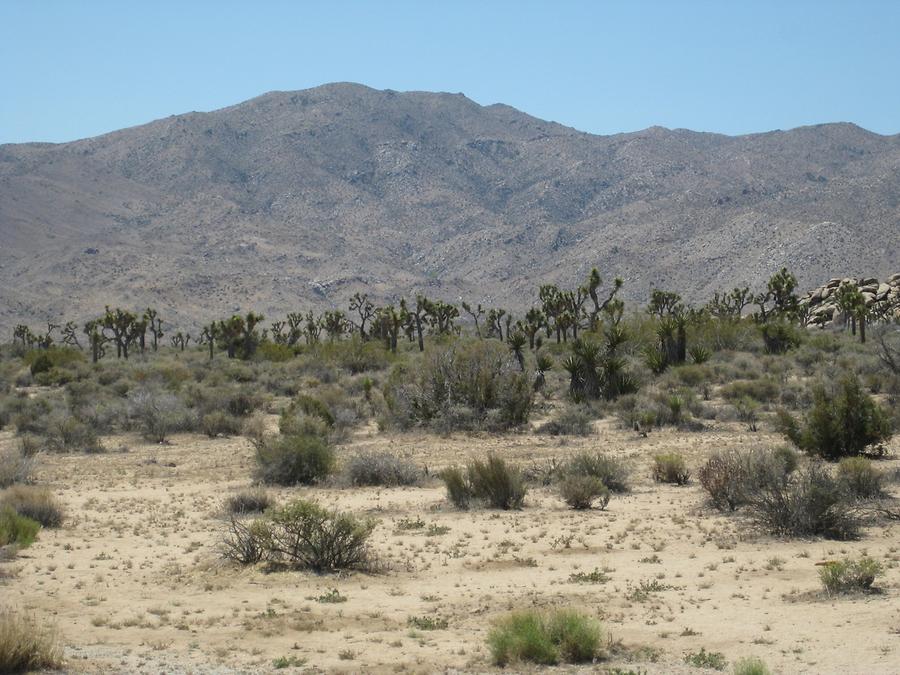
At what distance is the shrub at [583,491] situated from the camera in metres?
16.8

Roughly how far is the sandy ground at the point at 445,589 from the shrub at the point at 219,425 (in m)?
9.55

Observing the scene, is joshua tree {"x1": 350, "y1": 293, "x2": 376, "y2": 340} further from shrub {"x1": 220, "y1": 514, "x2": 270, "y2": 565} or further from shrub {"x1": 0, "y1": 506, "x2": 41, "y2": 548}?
shrub {"x1": 220, "y1": 514, "x2": 270, "y2": 565}

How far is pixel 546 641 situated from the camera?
362 inches

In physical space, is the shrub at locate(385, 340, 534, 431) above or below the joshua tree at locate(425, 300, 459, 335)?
below

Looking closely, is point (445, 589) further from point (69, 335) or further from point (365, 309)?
point (69, 335)

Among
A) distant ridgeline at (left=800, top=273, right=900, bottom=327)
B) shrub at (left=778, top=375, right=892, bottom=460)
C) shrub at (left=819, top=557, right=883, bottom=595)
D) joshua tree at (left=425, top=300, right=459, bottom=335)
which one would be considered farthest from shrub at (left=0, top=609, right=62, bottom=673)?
joshua tree at (left=425, top=300, right=459, bottom=335)

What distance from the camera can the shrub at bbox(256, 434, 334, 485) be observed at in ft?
66.2

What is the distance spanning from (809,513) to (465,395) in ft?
52.0

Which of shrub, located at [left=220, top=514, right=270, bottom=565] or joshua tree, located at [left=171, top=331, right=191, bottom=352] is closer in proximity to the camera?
shrub, located at [left=220, top=514, right=270, bottom=565]

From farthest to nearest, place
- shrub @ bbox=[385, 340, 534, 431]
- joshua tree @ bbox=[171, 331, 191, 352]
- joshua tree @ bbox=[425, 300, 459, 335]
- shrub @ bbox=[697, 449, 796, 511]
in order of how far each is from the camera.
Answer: joshua tree @ bbox=[171, 331, 191, 352] → joshua tree @ bbox=[425, 300, 459, 335] → shrub @ bbox=[385, 340, 534, 431] → shrub @ bbox=[697, 449, 796, 511]

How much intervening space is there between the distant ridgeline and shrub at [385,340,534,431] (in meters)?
33.2

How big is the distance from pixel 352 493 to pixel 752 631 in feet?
34.2

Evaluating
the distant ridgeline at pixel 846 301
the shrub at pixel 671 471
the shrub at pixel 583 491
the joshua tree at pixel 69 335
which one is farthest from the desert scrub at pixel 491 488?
the joshua tree at pixel 69 335

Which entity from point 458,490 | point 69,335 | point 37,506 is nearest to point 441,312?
point 69,335
